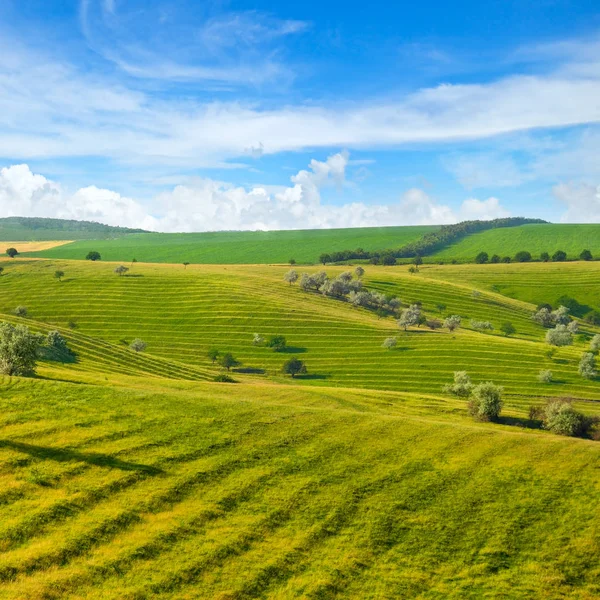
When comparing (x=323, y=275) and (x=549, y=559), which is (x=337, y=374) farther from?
(x=549, y=559)

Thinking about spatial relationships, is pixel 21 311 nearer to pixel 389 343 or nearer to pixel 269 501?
pixel 389 343

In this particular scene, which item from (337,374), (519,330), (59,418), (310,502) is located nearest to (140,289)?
(337,374)

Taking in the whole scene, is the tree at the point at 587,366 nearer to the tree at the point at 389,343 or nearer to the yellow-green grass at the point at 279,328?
the yellow-green grass at the point at 279,328

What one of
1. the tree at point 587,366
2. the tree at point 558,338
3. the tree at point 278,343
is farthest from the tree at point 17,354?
the tree at point 558,338

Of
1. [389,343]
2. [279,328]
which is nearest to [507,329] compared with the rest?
[389,343]

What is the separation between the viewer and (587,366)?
12294 cm

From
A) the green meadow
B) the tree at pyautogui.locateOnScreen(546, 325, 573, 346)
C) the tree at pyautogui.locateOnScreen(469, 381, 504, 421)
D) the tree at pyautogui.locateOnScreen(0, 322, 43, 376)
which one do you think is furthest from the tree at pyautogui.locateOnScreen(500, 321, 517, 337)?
the tree at pyautogui.locateOnScreen(0, 322, 43, 376)

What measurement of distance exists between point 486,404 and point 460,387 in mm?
33565

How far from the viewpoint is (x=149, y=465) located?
37.1m

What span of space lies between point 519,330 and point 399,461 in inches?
5656

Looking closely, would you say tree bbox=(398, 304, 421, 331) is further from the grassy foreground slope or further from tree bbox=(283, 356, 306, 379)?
the grassy foreground slope

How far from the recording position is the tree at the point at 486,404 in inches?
2670

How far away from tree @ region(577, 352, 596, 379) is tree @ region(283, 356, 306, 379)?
203ft

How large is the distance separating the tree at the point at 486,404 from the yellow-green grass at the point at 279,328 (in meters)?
46.6
